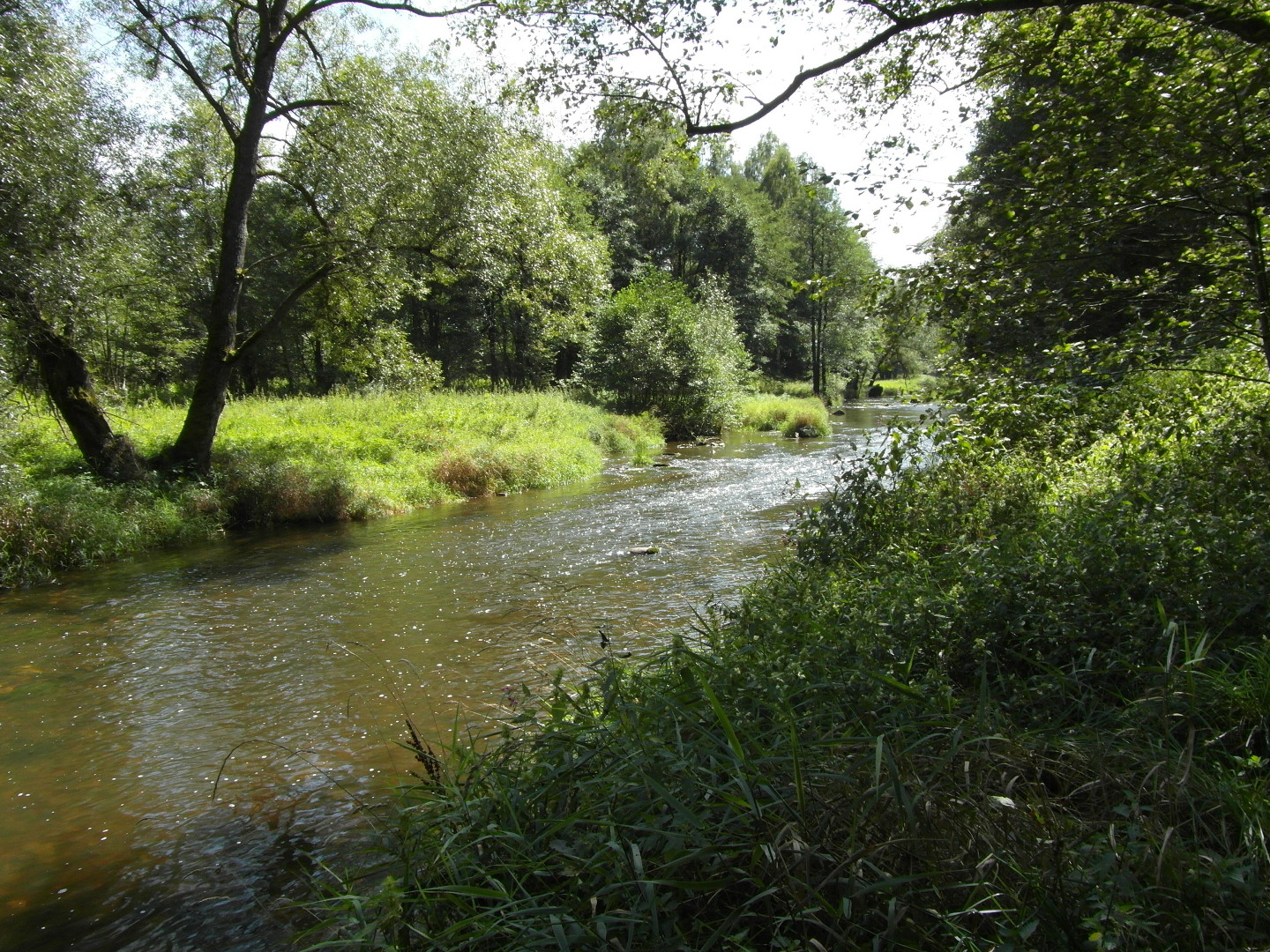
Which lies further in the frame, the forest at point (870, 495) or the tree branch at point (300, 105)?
the tree branch at point (300, 105)

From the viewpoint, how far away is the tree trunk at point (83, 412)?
1275 centimetres

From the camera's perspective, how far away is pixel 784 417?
34.7 m

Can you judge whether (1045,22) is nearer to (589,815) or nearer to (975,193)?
(975,193)

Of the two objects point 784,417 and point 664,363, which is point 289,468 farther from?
point 784,417

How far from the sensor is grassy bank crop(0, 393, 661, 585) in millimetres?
11266

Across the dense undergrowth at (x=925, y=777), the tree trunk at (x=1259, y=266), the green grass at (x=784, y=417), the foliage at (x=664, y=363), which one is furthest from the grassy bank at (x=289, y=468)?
the tree trunk at (x=1259, y=266)

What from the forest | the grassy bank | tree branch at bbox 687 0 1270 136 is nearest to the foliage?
the grassy bank

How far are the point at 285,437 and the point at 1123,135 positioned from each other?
1745 cm

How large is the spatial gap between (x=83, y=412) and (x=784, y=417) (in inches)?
1086

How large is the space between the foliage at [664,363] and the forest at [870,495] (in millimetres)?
14330

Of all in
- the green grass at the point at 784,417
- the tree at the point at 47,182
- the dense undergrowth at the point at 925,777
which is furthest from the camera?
the green grass at the point at 784,417

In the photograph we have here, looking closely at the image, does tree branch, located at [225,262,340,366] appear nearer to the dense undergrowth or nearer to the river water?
the river water

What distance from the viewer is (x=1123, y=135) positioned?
5.43 meters

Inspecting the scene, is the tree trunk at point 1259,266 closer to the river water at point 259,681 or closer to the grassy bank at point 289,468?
the river water at point 259,681
